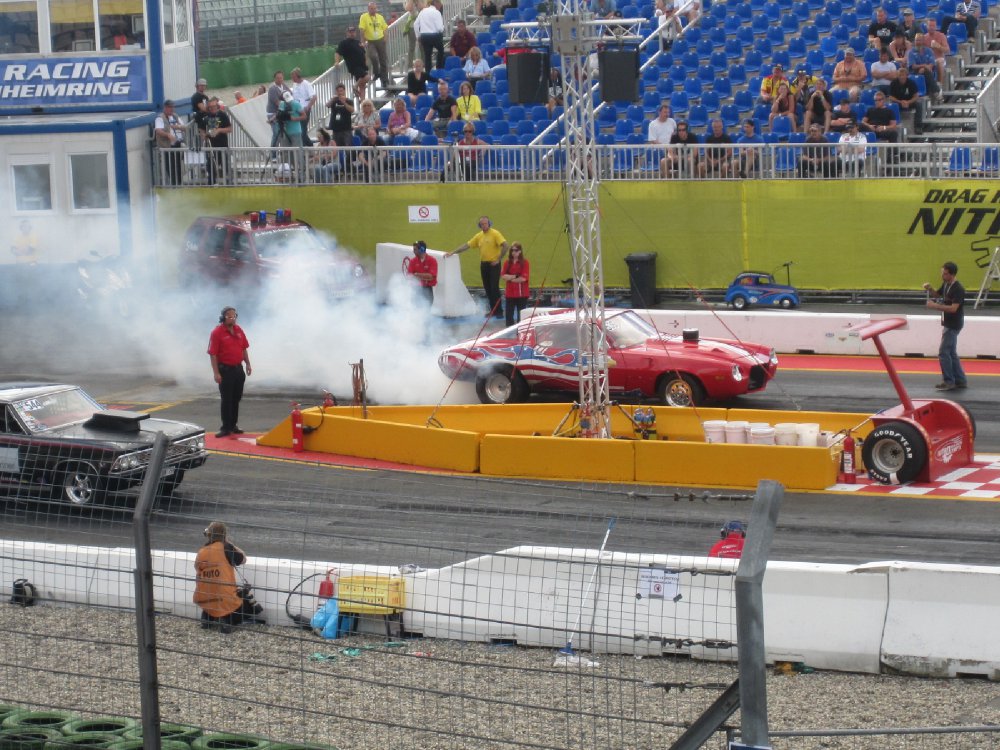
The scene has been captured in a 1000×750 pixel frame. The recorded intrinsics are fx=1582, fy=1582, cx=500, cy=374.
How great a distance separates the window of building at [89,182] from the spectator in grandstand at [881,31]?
1412 cm

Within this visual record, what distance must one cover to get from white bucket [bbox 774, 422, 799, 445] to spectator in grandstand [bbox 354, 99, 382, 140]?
15.2 m

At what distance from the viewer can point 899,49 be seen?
28.5 metres

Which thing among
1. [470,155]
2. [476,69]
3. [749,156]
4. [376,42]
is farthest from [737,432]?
[376,42]

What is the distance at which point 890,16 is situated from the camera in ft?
100

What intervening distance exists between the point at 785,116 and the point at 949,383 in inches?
342

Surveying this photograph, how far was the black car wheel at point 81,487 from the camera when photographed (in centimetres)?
896

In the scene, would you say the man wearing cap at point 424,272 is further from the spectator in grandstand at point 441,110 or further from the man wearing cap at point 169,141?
the man wearing cap at point 169,141

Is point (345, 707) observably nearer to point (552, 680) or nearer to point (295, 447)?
point (552, 680)

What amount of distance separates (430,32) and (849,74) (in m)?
9.85

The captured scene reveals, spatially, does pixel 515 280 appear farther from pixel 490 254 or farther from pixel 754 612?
pixel 754 612

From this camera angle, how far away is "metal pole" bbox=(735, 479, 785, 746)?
16.9 feet

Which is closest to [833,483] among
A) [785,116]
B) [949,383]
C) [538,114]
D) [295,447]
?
[949,383]

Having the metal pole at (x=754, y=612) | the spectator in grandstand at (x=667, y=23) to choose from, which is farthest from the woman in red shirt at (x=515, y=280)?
the metal pole at (x=754, y=612)

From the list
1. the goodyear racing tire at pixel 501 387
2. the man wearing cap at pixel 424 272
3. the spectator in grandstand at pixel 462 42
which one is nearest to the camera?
the goodyear racing tire at pixel 501 387
